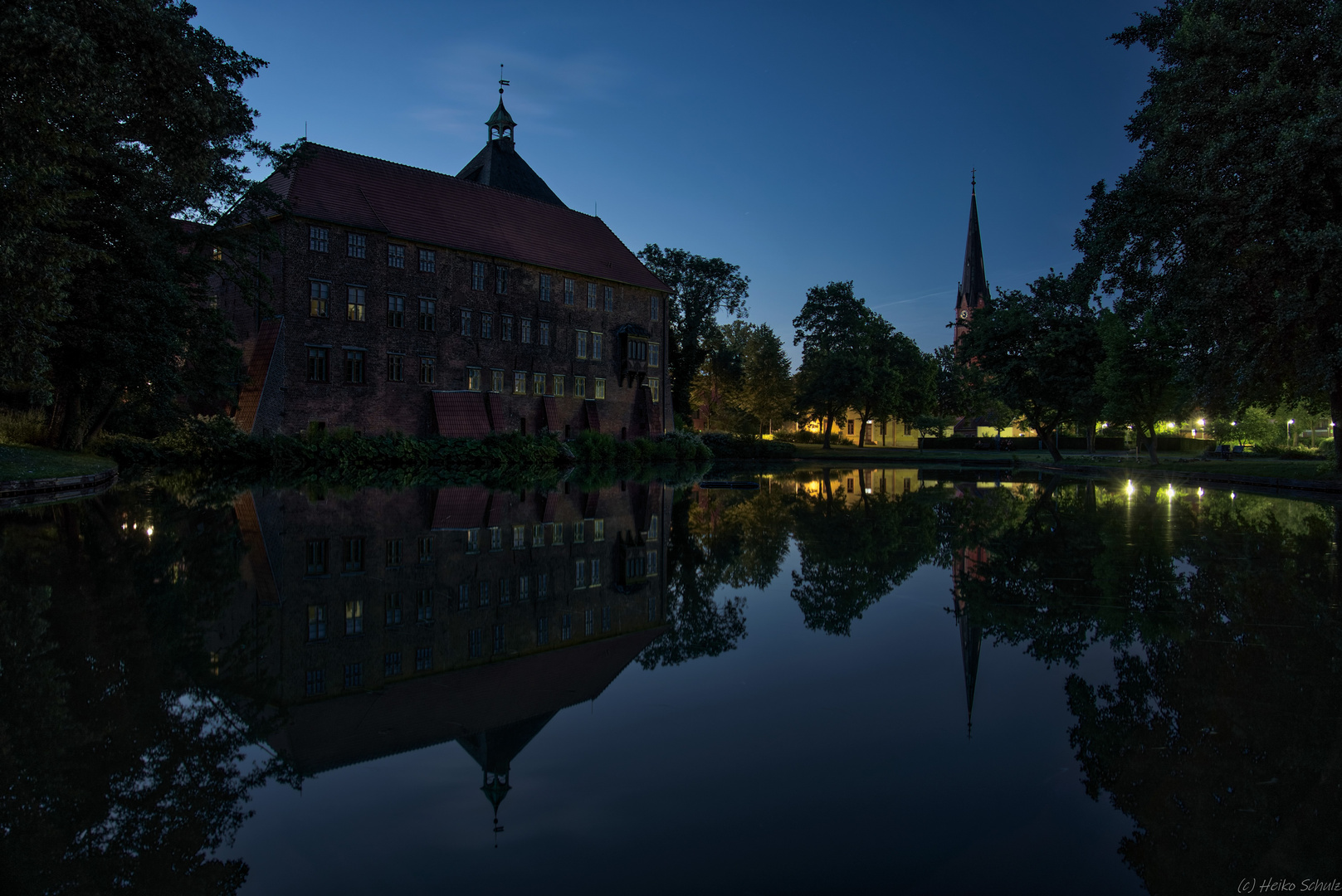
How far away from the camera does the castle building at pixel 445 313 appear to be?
32938mm

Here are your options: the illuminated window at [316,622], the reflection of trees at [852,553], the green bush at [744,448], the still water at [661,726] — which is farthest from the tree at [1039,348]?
the illuminated window at [316,622]

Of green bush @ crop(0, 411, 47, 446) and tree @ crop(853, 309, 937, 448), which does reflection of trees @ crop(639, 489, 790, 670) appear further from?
tree @ crop(853, 309, 937, 448)

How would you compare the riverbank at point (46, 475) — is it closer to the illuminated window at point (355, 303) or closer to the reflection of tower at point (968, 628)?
the illuminated window at point (355, 303)

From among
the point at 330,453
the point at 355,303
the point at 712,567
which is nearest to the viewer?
the point at 712,567

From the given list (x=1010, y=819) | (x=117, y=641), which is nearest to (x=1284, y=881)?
(x=1010, y=819)

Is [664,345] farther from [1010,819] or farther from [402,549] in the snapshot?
[1010,819]

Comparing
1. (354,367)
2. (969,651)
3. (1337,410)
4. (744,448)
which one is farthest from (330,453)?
(1337,410)

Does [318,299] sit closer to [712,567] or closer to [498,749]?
[712,567]

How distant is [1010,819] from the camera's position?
2590mm

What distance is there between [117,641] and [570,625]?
2853 millimetres

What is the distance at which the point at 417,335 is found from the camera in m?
36.7

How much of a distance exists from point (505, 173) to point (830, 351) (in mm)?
29941

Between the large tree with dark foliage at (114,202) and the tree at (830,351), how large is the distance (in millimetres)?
41405

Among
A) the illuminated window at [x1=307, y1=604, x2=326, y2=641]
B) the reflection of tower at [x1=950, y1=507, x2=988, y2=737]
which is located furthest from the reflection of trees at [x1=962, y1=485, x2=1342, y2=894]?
the illuminated window at [x1=307, y1=604, x2=326, y2=641]
